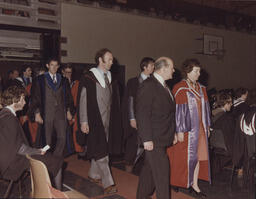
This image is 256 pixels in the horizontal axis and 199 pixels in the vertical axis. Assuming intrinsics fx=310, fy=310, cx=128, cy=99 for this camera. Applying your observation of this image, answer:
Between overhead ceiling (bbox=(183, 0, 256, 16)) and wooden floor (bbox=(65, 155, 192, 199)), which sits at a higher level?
overhead ceiling (bbox=(183, 0, 256, 16))

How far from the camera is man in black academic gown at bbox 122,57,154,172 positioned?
157 inches

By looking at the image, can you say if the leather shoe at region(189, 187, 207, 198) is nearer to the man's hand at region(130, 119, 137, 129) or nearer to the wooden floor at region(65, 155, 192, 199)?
the wooden floor at region(65, 155, 192, 199)

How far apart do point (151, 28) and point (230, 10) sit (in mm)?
3338

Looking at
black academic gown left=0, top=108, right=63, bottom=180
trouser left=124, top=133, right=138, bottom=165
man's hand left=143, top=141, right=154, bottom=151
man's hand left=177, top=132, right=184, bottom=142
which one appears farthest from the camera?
trouser left=124, top=133, right=138, bottom=165

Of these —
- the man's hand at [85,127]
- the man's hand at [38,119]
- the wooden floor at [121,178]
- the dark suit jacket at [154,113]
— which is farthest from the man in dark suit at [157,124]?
the man's hand at [38,119]

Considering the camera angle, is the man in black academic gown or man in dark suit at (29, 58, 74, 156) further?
the man in black academic gown

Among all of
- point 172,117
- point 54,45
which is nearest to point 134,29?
point 54,45

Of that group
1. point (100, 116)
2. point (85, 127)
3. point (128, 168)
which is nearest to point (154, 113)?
point (100, 116)

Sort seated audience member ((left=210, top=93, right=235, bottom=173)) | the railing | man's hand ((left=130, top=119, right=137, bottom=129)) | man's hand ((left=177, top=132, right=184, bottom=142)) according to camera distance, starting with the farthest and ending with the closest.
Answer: the railing, man's hand ((left=130, top=119, right=137, bottom=129)), seated audience member ((left=210, top=93, right=235, bottom=173)), man's hand ((left=177, top=132, right=184, bottom=142))

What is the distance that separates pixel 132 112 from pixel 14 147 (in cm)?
180

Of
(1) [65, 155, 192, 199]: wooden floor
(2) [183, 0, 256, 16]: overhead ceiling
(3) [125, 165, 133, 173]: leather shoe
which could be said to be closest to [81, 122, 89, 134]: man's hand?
(1) [65, 155, 192, 199]: wooden floor

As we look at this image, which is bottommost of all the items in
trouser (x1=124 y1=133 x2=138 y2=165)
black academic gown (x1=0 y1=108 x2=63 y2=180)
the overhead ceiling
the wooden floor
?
the wooden floor

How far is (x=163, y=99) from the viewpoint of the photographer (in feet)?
8.80

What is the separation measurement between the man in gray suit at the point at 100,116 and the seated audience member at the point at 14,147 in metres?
0.60
